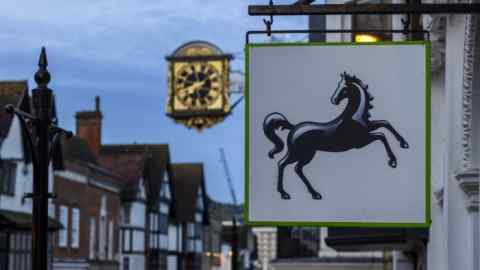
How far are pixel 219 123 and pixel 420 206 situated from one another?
101 ft

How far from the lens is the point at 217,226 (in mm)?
92688

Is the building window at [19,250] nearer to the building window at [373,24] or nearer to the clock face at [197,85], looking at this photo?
the clock face at [197,85]

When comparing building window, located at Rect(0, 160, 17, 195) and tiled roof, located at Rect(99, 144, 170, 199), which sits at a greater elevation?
tiled roof, located at Rect(99, 144, 170, 199)

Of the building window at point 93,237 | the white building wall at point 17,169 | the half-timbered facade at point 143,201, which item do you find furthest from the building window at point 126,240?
the white building wall at point 17,169

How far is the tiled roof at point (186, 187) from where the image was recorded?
77.4 meters

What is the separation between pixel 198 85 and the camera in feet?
132

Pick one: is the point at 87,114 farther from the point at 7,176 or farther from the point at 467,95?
the point at 467,95

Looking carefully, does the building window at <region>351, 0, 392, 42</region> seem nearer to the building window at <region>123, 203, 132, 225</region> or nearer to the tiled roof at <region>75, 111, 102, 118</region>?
the tiled roof at <region>75, 111, 102, 118</region>

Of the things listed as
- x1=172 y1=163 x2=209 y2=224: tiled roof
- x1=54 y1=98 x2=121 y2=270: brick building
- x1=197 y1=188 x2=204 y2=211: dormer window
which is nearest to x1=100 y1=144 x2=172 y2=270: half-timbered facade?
x1=54 y1=98 x2=121 y2=270: brick building

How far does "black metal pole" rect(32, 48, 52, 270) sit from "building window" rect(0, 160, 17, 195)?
31.9m

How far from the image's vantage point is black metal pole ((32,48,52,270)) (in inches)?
464

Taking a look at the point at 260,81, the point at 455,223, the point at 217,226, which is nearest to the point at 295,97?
the point at 260,81

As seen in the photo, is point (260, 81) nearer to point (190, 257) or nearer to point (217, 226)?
point (190, 257)

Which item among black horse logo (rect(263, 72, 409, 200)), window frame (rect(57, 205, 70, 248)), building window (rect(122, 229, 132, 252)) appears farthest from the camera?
building window (rect(122, 229, 132, 252))
